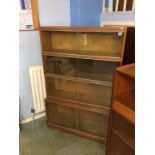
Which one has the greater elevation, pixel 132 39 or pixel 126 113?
pixel 132 39

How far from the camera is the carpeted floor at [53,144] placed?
1806 millimetres

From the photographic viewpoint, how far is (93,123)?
6.38ft

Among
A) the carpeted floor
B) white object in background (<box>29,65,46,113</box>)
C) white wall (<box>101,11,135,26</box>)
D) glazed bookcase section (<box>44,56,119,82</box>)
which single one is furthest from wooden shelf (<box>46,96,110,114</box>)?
white wall (<box>101,11,135,26</box>)

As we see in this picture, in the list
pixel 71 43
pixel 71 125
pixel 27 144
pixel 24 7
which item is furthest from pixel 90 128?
pixel 24 7

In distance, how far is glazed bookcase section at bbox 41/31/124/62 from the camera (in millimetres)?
1602

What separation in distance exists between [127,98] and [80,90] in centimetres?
73

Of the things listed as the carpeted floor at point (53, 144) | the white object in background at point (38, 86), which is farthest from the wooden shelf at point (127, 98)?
the white object in background at point (38, 86)

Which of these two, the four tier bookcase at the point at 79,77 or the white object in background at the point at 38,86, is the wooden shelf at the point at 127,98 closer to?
the four tier bookcase at the point at 79,77

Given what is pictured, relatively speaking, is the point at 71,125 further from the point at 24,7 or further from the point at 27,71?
the point at 24,7

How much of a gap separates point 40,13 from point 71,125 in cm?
146

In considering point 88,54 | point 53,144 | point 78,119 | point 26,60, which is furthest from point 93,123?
point 26,60

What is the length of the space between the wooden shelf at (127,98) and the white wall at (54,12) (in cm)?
131

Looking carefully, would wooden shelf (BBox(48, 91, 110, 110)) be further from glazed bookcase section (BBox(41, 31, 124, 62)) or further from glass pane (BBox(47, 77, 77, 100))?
glazed bookcase section (BBox(41, 31, 124, 62))
